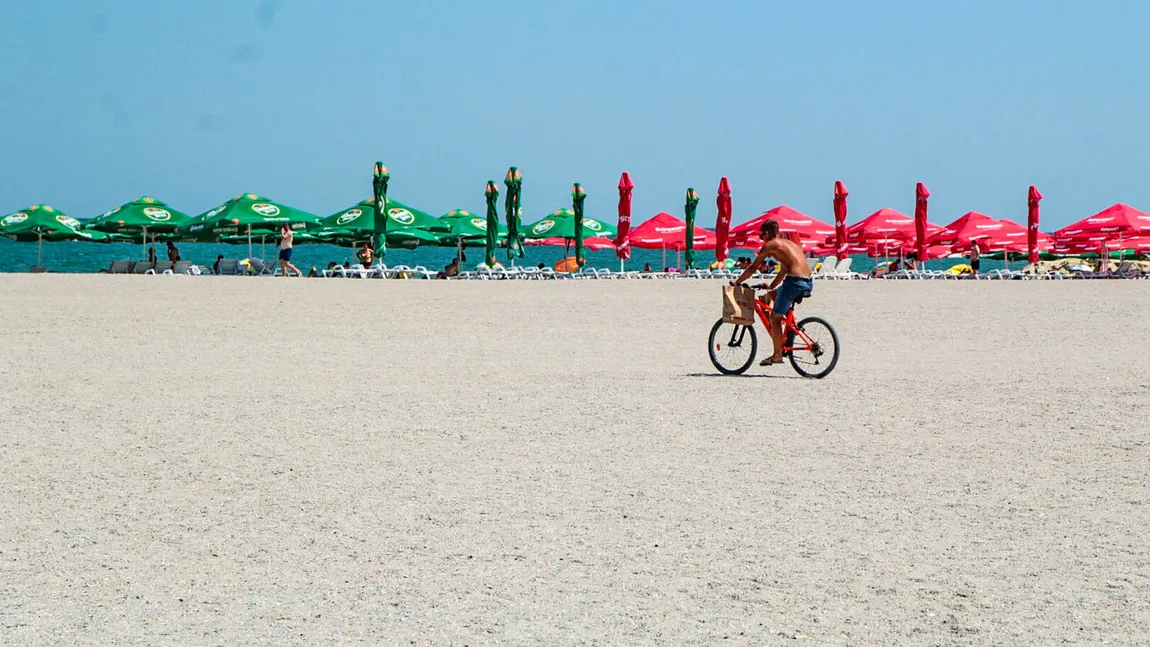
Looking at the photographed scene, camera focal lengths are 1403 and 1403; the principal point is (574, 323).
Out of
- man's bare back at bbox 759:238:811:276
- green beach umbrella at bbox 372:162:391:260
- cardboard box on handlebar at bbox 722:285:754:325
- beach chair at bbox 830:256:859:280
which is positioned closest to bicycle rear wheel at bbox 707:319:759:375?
cardboard box on handlebar at bbox 722:285:754:325

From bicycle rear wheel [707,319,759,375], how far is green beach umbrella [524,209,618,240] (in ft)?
75.5

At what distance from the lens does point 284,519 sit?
16.2ft

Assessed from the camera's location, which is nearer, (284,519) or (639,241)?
(284,519)

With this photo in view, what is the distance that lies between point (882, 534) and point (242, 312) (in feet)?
40.8

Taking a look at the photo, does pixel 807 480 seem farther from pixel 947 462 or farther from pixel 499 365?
pixel 499 365

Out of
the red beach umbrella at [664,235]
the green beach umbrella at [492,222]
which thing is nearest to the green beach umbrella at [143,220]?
the green beach umbrella at [492,222]

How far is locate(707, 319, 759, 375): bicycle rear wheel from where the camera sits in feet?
34.4

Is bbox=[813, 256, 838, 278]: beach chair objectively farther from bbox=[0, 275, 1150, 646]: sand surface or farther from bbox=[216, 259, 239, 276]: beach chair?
bbox=[0, 275, 1150, 646]: sand surface

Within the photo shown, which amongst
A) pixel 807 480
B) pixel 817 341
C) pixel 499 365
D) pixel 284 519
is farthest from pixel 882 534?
pixel 499 365

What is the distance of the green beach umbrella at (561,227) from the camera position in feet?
111

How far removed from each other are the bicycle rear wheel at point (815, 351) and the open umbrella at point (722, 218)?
873 inches

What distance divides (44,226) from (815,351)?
2562cm

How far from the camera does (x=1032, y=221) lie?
112 feet

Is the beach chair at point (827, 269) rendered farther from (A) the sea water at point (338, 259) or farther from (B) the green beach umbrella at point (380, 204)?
(A) the sea water at point (338, 259)
